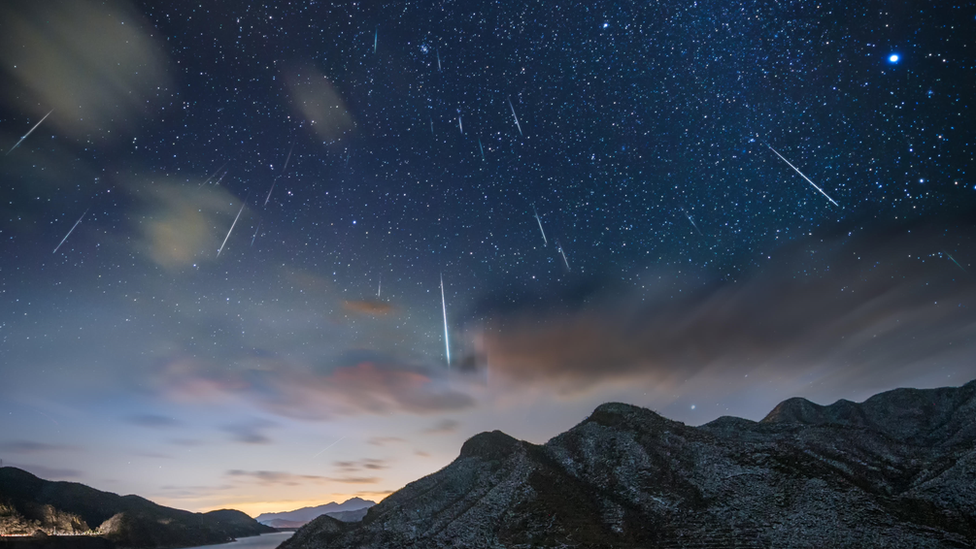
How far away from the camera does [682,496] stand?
66062 mm

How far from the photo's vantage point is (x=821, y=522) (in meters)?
52.9

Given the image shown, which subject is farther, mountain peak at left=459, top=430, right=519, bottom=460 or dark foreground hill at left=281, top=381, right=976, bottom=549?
mountain peak at left=459, top=430, right=519, bottom=460

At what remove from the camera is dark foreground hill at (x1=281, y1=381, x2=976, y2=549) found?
175 ft

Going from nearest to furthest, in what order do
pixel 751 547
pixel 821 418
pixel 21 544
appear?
1. pixel 751 547
2. pixel 21 544
3. pixel 821 418

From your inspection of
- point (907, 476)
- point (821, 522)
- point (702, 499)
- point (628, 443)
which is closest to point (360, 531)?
point (628, 443)

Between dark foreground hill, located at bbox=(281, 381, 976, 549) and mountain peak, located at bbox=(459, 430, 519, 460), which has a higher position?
mountain peak, located at bbox=(459, 430, 519, 460)

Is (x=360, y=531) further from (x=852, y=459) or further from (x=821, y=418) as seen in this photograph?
(x=821, y=418)

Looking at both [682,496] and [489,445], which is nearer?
[682,496]

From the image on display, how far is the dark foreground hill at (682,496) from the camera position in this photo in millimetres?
53469

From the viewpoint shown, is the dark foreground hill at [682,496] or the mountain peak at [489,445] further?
the mountain peak at [489,445]

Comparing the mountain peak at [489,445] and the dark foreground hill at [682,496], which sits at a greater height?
the mountain peak at [489,445]

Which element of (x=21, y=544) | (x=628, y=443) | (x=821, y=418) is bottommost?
(x=21, y=544)

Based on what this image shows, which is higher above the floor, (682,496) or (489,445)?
(489,445)

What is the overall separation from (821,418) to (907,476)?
3809 inches
